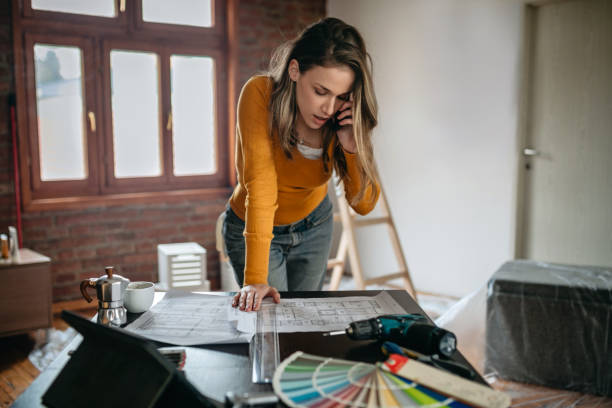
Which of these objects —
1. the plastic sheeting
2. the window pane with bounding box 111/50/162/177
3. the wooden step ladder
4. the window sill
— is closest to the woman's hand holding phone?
the plastic sheeting

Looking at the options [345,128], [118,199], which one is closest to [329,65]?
[345,128]

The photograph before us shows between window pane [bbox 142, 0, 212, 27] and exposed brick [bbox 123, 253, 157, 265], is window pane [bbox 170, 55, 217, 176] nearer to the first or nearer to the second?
window pane [bbox 142, 0, 212, 27]

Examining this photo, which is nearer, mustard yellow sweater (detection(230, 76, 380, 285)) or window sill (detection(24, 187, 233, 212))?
mustard yellow sweater (detection(230, 76, 380, 285))

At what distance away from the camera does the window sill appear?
3420 mm

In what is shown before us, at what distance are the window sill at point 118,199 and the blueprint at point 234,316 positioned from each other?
7.79 feet

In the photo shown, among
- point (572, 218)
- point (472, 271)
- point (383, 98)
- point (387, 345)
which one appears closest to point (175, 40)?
point (383, 98)

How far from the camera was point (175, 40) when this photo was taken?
3.85 meters

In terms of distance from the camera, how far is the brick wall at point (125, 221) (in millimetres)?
3284

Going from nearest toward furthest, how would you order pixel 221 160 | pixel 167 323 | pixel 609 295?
pixel 167 323 → pixel 609 295 → pixel 221 160

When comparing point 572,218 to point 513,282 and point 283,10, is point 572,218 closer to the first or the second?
point 513,282

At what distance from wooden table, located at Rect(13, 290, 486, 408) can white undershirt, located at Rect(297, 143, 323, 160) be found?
66 centimetres

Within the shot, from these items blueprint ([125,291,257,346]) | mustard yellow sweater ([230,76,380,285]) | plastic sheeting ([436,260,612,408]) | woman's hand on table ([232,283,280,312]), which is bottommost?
plastic sheeting ([436,260,612,408])

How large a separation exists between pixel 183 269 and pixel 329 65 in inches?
93.3

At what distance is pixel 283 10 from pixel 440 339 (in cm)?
368
